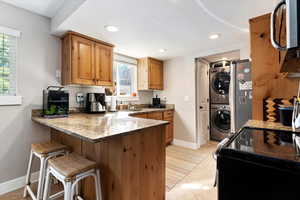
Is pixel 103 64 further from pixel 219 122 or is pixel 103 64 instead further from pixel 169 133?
pixel 219 122

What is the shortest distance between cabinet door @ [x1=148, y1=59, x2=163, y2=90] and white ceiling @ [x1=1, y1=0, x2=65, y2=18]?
213 centimetres

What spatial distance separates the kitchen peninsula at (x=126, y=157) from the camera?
3.89 feet

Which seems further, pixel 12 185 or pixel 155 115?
pixel 155 115

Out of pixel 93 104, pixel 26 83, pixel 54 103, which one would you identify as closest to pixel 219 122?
pixel 93 104

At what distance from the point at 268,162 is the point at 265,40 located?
51.8 inches

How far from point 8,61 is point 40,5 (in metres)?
0.84

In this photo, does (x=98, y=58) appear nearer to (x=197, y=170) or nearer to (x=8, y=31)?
(x=8, y=31)

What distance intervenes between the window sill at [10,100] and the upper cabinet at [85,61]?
59cm

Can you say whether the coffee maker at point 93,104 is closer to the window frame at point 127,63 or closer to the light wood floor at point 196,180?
the window frame at point 127,63

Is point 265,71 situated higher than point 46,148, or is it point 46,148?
point 265,71

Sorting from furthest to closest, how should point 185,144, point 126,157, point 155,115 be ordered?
1. point 185,144
2. point 155,115
3. point 126,157

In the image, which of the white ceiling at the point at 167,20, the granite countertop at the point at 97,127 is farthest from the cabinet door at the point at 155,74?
the granite countertop at the point at 97,127

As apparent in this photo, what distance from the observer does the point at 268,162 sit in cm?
53

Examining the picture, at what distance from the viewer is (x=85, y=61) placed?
2344 millimetres
